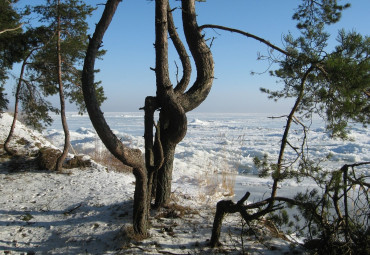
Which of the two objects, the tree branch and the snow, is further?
the tree branch

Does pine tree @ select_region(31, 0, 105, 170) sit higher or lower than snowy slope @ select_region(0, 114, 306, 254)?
higher

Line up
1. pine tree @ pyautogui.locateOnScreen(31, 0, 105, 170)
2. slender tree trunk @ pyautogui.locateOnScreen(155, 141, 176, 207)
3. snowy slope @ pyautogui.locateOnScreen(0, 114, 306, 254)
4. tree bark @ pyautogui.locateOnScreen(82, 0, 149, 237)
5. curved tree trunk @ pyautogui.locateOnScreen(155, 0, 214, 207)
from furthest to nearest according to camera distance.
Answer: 1. pine tree @ pyautogui.locateOnScreen(31, 0, 105, 170)
2. slender tree trunk @ pyautogui.locateOnScreen(155, 141, 176, 207)
3. curved tree trunk @ pyautogui.locateOnScreen(155, 0, 214, 207)
4. snowy slope @ pyautogui.locateOnScreen(0, 114, 306, 254)
5. tree bark @ pyautogui.locateOnScreen(82, 0, 149, 237)

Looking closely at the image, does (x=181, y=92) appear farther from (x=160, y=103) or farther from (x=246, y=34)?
(x=246, y=34)

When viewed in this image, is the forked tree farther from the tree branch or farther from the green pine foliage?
the green pine foliage

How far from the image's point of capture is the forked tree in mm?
3248

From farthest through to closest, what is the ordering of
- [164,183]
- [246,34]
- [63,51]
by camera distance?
[63,51] < [164,183] < [246,34]

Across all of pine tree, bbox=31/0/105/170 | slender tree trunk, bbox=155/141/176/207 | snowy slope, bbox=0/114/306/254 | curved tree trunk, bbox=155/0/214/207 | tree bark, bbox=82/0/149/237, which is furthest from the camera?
pine tree, bbox=31/0/105/170

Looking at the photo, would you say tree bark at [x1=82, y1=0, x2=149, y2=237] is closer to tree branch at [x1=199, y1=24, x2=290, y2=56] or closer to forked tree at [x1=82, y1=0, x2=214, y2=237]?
forked tree at [x1=82, y1=0, x2=214, y2=237]

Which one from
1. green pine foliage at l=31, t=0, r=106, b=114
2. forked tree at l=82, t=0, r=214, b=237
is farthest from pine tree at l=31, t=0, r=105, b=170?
forked tree at l=82, t=0, r=214, b=237

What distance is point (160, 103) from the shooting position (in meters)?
3.97

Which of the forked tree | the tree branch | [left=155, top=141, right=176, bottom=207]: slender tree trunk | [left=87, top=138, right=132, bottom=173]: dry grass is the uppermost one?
the tree branch

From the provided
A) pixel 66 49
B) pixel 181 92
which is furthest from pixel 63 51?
pixel 181 92

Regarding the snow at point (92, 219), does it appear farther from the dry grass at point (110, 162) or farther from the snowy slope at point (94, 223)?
the dry grass at point (110, 162)

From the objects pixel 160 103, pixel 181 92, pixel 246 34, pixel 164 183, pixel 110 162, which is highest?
pixel 246 34
